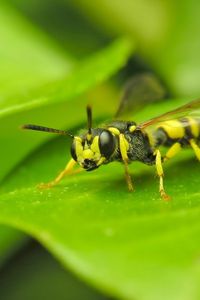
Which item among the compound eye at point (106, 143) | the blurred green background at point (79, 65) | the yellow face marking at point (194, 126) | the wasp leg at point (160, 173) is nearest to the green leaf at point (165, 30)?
the blurred green background at point (79, 65)

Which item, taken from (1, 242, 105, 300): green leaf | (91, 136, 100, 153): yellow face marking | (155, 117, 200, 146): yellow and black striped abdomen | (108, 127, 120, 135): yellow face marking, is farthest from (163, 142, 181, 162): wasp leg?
(1, 242, 105, 300): green leaf

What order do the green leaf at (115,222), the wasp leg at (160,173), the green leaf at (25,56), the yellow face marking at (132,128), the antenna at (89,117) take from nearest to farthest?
1. the green leaf at (115,222)
2. the wasp leg at (160,173)
3. the antenna at (89,117)
4. the yellow face marking at (132,128)
5. the green leaf at (25,56)

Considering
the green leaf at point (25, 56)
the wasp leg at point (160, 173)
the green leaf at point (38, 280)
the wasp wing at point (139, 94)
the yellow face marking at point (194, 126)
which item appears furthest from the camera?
the green leaf at point (38, 280)

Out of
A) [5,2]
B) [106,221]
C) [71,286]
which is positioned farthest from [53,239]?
[5,2]

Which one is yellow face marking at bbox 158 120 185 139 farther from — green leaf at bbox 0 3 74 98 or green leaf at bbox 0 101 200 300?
green leaf at bbox 0 3 74 98

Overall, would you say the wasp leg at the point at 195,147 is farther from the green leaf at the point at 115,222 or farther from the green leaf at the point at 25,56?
the green leaf at the point at 25,56

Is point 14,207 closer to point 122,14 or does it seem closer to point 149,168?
point 149,168
